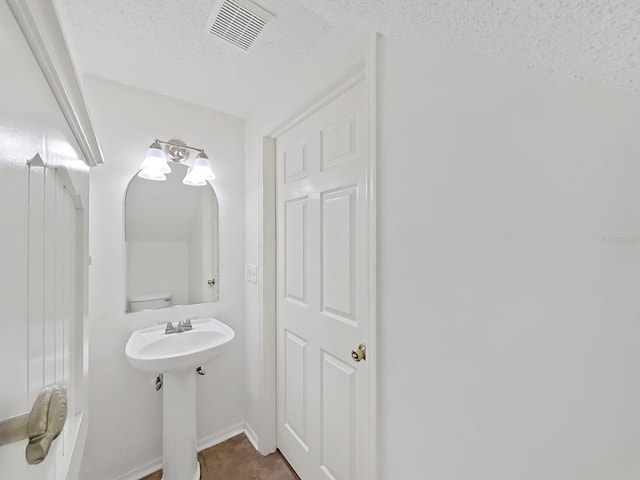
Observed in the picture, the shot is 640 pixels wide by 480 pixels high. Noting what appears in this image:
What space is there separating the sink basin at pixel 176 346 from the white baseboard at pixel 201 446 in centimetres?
69

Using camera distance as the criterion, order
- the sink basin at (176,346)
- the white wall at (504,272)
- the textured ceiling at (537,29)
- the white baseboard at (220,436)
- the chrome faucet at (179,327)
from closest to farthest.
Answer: the textured ceiling at (537,29)
the white wall at (504,272)
the sink basin at (176,346)
the chrome faucet at (179,327)
the white baseboard at (220,436)

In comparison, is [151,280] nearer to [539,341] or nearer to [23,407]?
[23,407]

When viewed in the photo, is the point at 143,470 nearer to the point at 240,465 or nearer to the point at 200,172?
the point at 240,465

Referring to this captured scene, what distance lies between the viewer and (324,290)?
129 cm

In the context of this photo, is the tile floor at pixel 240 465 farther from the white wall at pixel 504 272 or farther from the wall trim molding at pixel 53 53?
the wall trim molding at pixel 53 53

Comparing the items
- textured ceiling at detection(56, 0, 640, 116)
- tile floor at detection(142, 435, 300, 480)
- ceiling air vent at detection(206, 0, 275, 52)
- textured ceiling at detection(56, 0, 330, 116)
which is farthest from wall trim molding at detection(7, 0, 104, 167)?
tile floor at detection(142, 435, 300, 480)

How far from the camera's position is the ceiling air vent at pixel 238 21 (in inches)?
39.9

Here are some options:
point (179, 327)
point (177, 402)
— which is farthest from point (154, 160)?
point (177, 402)

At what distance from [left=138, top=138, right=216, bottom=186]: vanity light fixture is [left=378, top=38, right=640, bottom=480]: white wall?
1.22m

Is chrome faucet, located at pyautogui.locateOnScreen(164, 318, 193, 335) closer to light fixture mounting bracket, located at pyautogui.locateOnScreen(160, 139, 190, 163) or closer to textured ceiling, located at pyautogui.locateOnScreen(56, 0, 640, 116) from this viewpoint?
light fixture mounting bracket, located at pyautogui.locateOnScreen(160, 139, 190, 163)

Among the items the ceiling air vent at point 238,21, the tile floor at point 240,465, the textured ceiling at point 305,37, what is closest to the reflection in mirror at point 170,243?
the textured ceiling at point 305,37

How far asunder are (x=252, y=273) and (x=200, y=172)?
74cm

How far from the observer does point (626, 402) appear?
0.46 metres

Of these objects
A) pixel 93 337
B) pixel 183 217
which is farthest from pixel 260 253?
pixel 93 337
